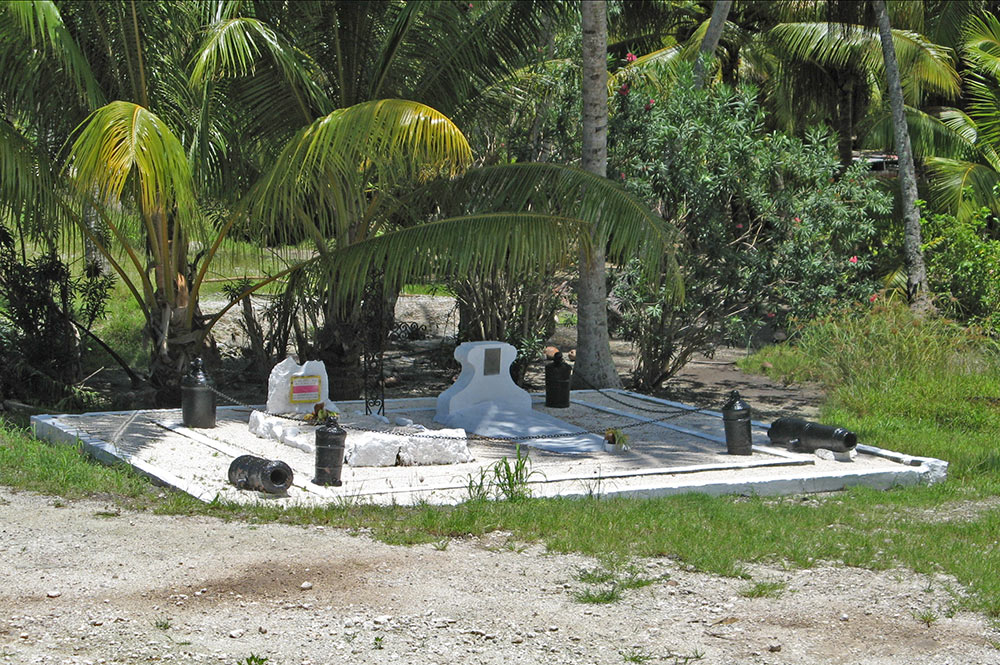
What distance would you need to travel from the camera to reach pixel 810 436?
10344 mm

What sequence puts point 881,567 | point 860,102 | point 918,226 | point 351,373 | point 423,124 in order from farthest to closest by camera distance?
point 860,102 → point 918,226 → point 351,373 → point 423,124 → point 881,567

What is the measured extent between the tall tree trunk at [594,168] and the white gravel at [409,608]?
668 cm

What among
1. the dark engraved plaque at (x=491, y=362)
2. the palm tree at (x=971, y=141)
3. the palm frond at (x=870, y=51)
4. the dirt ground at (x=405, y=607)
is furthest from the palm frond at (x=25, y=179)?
the palm frond at (x=870, y=51)

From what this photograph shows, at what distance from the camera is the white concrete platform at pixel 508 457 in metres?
8.65

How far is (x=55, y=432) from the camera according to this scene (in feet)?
35.0

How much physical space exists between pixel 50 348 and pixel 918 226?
1248 cm

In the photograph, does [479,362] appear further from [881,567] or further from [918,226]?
[918,226]

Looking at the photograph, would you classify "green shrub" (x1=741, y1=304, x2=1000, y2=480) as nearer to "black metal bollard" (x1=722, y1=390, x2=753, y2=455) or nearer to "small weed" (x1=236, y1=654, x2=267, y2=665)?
"black metal bollard" (x1=722, y1=390, x2=753, y2=455)

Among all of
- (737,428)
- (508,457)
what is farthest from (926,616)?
(508,457)

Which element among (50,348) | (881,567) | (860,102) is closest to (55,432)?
(50,348)

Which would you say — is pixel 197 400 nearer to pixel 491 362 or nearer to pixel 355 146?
pixel 355 146

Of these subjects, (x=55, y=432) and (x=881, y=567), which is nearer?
(x=881, y=567)

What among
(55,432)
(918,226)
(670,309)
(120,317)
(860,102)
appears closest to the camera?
(55,432)

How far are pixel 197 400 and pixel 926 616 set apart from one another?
23.4 feet
